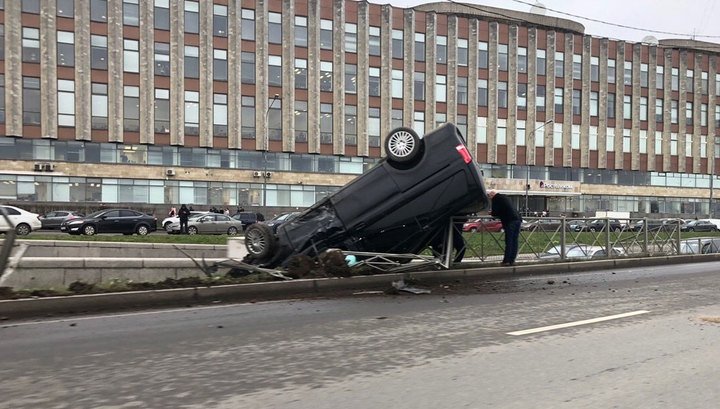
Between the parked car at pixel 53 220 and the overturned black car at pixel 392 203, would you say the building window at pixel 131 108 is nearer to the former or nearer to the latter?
the parked car at pixel 53 220

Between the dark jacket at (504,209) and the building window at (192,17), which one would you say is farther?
the building window at (192,17)

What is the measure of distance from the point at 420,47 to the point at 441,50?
240 centimetres

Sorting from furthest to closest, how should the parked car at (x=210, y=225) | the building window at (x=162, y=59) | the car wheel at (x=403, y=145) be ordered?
the building window at (x=162, y=59), the parked car at (x=210, y=225), the car wheel at (x=403, y=145)

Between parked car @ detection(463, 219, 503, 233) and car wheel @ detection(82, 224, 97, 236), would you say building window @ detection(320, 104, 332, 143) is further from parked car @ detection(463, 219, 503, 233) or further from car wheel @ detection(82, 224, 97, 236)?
parked car @ detection(463, 219, 503, 233)

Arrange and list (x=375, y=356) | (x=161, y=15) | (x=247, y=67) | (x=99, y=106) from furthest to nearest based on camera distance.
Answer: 1. (x=247, y=67)
2. (x=161, y=15)
3. (x=99, y=106)
4. (x=375, y=356)

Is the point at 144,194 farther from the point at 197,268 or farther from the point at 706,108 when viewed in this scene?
the point at 706,108

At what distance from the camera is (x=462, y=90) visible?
56.4 metres

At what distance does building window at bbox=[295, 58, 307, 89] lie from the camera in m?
50.0

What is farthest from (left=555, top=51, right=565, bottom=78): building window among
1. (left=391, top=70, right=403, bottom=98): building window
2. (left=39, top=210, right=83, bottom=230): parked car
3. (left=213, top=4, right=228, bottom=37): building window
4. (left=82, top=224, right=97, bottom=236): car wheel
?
(left=82, top=224, right=97, bottom=236): car wheel

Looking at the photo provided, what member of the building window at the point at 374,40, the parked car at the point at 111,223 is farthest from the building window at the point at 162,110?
the parked car at the point at 111,223

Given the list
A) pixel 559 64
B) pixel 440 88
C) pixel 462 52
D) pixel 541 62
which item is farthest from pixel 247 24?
pixel 559 64

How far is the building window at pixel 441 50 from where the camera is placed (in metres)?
54.9

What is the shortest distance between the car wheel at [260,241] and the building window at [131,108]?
127 feet

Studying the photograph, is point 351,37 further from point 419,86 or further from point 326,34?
point 419,86
